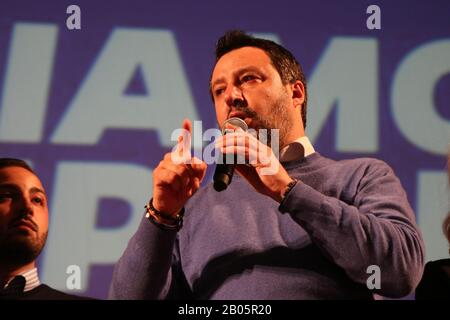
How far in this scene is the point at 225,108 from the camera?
1.49 meters

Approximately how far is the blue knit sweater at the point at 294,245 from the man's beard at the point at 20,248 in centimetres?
42

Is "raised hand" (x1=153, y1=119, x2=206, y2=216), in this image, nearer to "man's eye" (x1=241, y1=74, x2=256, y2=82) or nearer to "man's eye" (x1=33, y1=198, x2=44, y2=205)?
"man's eye" (x1=241, y1=74, x2=256, y2=82)

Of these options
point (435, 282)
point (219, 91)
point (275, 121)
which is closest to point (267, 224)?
point (275, 121)

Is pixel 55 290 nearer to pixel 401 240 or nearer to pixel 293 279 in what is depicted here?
pixel 293 279

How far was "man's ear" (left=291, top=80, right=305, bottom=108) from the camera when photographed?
1.70 m

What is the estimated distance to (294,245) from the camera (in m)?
1.34

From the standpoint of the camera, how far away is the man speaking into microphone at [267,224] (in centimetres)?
121

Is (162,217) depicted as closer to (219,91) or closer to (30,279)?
(219,91)

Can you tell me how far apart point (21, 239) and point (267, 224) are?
0.77 metres

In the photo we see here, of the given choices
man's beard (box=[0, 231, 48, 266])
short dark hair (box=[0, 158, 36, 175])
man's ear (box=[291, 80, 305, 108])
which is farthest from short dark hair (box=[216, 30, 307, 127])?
man's beard (box=[0, 231, 48, 266])

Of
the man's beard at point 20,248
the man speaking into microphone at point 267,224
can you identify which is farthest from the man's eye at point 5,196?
the man speaking into microphone at point 267,224

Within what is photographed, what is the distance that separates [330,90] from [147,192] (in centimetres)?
68

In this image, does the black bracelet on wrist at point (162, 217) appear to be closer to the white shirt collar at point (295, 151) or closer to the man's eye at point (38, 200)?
the white shirt collar at point (295, 151)

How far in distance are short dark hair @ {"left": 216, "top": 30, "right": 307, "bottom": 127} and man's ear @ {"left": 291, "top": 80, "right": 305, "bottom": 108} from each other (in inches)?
0.6
